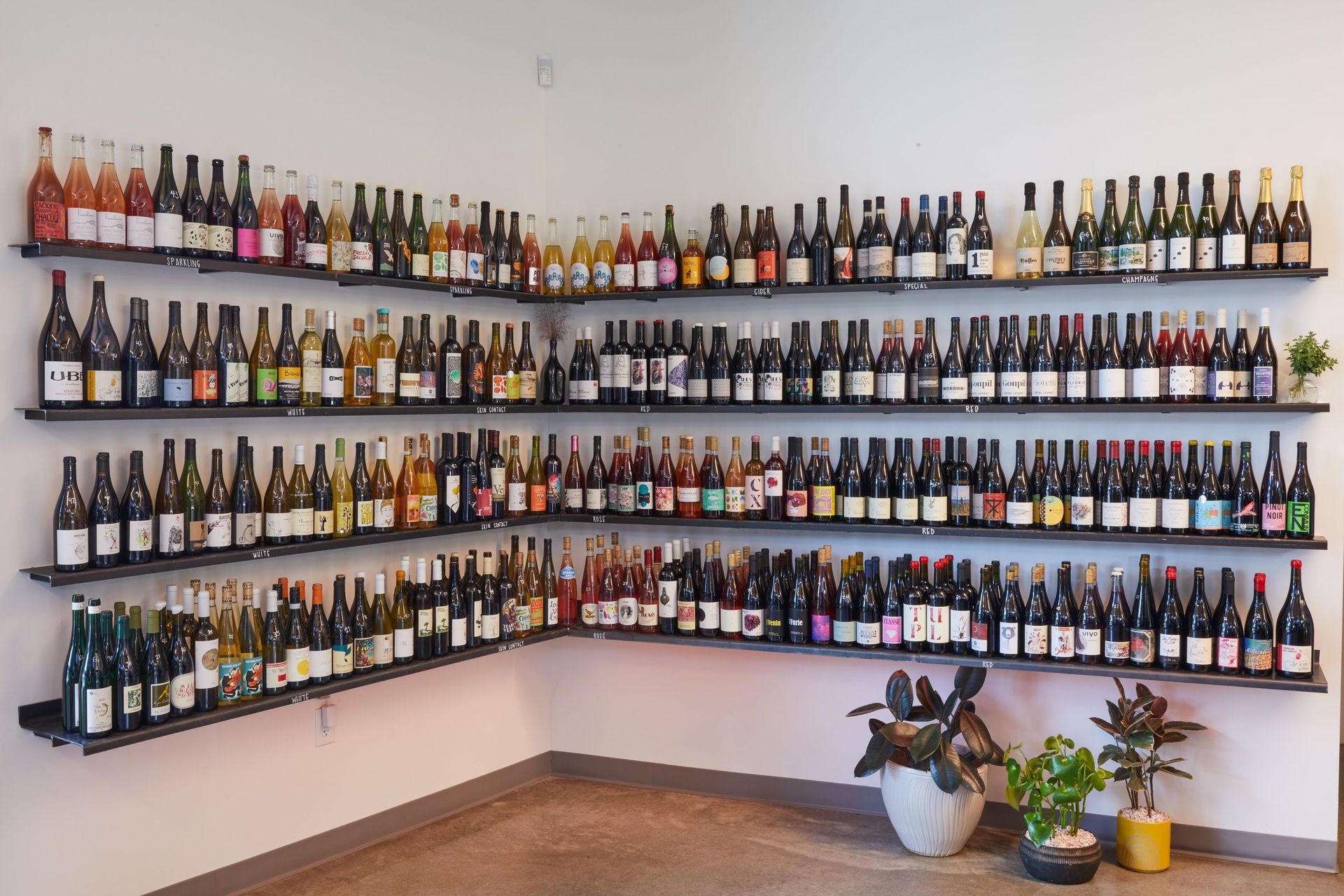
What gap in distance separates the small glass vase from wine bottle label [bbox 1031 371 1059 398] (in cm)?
73

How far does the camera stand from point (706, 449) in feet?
14.1

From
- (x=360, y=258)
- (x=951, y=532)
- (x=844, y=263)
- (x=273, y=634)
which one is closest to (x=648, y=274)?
(x=844, y=263)

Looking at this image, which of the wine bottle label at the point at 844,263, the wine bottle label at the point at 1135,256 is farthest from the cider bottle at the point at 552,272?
the wine bottle label at the point at 1135,256

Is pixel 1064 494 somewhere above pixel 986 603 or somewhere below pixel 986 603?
above

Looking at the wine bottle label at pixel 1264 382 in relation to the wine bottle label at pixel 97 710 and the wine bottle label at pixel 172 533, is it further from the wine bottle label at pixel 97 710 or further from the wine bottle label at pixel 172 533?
the wine bottle label at pixel 97 710

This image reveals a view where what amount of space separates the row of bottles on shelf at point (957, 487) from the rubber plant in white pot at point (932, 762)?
0.60m

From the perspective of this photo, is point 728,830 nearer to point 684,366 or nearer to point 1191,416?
point 684,366

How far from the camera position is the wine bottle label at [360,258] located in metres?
3.63

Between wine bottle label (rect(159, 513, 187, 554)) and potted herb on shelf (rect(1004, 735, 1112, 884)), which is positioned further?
potted herb on shelf (rect(1004, 735, 1112, 884))

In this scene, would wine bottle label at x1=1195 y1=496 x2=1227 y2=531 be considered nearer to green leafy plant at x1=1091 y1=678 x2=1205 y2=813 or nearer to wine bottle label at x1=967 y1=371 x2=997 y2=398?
green leafy plant at x1=1091 y1=678 x2=1205 y2=813

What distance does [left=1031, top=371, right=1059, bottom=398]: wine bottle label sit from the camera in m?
3.73

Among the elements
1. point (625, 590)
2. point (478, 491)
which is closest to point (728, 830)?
point (625, 590)

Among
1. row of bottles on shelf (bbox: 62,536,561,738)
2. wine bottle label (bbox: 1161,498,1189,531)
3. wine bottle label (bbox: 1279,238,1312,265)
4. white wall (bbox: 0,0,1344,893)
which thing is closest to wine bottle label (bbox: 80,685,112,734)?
row of bottles on shelf (bbox: 62,536,561,738)

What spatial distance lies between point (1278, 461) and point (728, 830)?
2.26m
